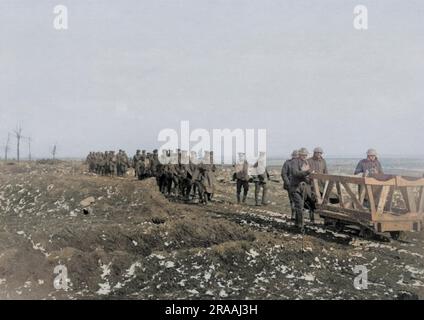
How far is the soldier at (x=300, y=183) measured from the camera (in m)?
10.9

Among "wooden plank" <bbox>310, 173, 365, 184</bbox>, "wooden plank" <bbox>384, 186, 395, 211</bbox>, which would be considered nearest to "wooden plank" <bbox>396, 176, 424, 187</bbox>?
"wooden plank" <bbox>384, 186, 395, 211</bbox>

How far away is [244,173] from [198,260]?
8.24 m

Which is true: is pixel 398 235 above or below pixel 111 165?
below

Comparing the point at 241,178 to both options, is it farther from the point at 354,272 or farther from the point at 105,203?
the point at 354,272

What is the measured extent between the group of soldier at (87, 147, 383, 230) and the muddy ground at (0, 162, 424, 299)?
3.22 feet

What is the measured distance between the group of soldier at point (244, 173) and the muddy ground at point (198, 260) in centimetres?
98

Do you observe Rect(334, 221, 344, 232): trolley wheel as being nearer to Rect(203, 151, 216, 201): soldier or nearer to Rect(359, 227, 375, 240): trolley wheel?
Rect(359, 227, 375, 240): trolley wheel

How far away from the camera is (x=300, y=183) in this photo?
1108 cm

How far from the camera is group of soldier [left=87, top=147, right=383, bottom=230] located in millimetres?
11305

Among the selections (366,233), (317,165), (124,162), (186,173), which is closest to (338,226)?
(366,233)

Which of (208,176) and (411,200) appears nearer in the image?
(411,200)

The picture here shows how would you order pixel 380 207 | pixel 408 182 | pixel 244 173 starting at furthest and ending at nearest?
1. pixel 244 173
2. pixel 408 182
3. pixel 380 207

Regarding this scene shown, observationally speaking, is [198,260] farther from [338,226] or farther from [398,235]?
[398,235]
